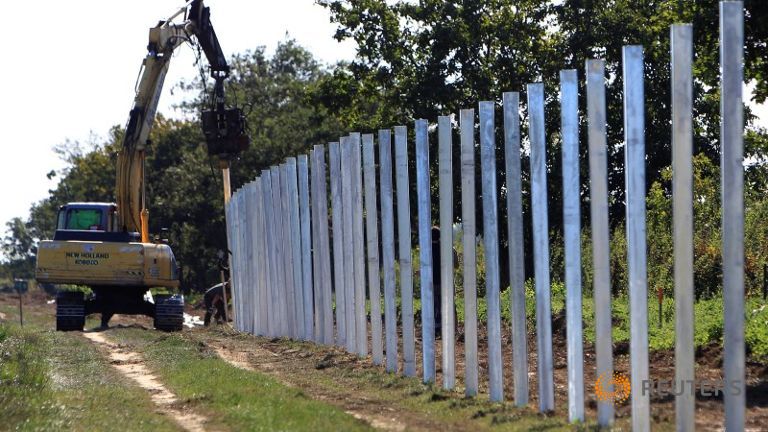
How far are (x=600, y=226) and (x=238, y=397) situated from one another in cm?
Answer: 417

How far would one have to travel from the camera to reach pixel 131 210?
2859 cm

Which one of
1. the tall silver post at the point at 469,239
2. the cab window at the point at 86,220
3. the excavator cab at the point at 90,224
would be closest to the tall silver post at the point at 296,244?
the tall silver post at the point at 469,239

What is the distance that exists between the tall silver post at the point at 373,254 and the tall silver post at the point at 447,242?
214 cm

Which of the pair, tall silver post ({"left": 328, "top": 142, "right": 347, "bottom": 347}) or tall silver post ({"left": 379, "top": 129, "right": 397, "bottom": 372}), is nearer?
tall silver post ({"left": 379, "top": 129, "right": 397, "bottom": 372})

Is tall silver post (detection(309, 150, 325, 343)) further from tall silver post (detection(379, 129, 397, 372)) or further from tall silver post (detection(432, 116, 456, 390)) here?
tall silver post (detection(432, 116, 456, 390))

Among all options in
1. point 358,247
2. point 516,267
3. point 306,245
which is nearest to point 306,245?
point 306,245

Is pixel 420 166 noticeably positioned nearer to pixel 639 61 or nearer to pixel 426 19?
pixel 639 61

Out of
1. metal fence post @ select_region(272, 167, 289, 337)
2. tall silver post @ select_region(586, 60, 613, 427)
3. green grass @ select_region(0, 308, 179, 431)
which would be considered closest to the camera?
tall silver post @ select_region(586, 60, 613, 427)

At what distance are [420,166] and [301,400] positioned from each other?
302 centimetres

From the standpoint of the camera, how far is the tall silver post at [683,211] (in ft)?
30.3


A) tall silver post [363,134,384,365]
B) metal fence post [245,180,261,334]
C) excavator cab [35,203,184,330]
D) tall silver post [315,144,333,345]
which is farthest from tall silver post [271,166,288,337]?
excavator cab [35,203,184,330]

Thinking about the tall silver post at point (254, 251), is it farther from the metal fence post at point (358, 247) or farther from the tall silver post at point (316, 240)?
the metal fence post at point (358, 247)

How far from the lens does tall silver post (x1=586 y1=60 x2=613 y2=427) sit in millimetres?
10234

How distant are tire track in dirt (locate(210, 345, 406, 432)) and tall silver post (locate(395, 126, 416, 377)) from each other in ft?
4.24
